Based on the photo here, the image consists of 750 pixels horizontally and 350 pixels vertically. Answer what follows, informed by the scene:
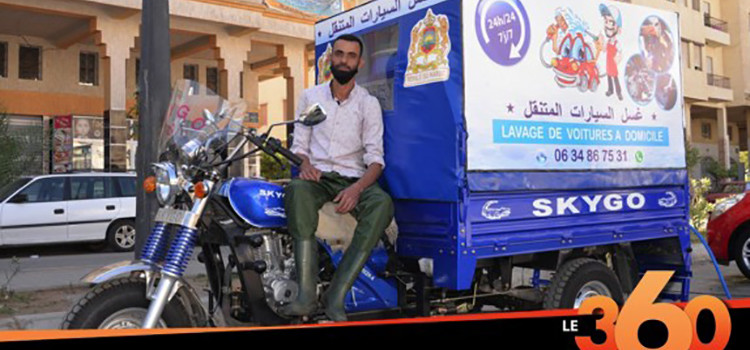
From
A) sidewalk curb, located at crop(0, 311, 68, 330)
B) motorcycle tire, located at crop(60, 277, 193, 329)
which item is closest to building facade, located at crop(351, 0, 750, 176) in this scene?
sidewalk curb, located at crop(0, 311, 68, 330)

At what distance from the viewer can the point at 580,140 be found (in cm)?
475

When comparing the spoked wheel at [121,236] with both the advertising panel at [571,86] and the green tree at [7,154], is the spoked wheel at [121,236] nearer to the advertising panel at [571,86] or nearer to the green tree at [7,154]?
the green tree at [7,154]

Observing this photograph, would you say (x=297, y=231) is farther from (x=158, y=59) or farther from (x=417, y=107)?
(x=158, y=59)

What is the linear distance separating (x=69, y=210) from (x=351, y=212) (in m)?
9.45

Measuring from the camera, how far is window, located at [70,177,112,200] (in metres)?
12.2

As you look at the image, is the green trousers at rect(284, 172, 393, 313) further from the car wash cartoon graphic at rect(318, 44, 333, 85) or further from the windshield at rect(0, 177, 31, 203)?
the windshield at rect(0, 177, 31, 203)

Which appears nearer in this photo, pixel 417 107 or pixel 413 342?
pixel 413 342

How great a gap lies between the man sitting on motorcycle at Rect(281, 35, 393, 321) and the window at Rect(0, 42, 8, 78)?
20906 mm

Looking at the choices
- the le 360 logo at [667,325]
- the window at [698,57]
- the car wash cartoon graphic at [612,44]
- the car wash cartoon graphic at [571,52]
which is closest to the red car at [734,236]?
the car wash cartoon graphic at [612,44]

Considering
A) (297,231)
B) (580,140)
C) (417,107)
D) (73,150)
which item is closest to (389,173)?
(417,107)

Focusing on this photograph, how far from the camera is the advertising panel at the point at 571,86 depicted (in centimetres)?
420

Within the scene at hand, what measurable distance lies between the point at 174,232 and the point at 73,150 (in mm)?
20290

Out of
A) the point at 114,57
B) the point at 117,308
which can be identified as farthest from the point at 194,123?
the point at 114,57

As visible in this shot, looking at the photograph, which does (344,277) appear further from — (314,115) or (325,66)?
(325,66)
